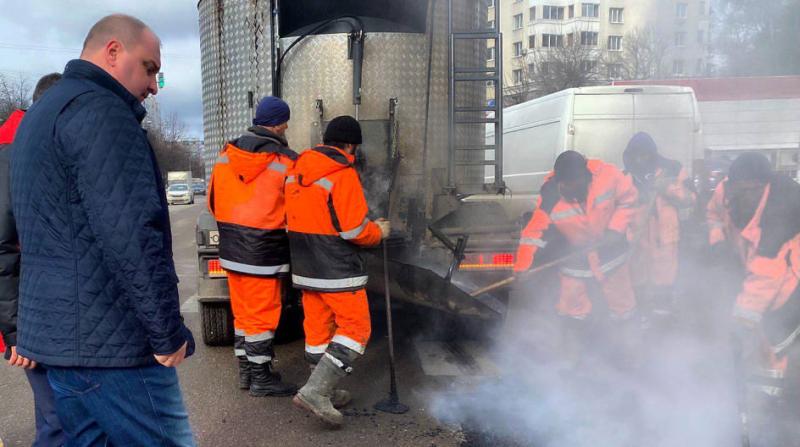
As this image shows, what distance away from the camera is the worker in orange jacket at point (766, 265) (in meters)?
3.13

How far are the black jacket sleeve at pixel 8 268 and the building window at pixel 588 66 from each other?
10.4m

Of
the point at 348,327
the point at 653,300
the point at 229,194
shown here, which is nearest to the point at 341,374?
the point at 348,327

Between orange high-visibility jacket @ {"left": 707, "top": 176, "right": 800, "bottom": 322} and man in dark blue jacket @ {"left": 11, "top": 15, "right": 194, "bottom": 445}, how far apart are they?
283 cm

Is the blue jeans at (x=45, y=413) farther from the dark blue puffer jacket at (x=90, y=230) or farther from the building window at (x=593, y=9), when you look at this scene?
the building window at (x=593, y=9)

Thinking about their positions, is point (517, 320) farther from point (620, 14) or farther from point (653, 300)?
point (620, 14)

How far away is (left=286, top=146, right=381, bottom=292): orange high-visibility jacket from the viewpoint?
3.21m

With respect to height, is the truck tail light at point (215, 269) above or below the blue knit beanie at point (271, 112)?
below

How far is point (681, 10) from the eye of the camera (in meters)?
5.02

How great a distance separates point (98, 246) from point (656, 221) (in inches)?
175

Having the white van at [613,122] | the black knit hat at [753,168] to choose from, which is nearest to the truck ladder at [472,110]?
the black knit hat at [753,168]

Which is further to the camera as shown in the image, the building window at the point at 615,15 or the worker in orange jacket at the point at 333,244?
the building window at the point at 615,15

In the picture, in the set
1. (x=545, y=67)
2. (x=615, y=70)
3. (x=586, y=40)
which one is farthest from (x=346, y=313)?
(x=545, y=67)

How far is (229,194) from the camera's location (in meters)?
3.67

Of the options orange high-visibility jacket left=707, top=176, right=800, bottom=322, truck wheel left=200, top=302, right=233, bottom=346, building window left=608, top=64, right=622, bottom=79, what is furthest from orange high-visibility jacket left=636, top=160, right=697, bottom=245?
truck wheel left=200, top=302, right=233, bottom=346
